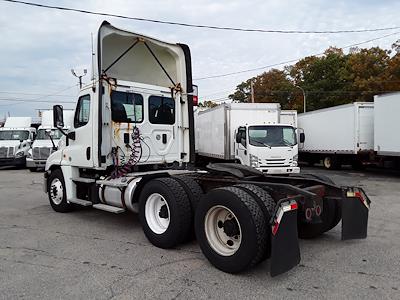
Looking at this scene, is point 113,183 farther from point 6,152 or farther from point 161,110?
point 6,152

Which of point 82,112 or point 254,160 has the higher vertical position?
point 82,112

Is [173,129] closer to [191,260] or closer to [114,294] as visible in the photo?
[191,260]

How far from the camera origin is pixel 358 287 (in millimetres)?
4000

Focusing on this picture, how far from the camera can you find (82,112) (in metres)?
7.33

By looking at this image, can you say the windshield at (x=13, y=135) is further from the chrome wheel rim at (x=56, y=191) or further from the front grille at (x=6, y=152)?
the chrome wheel rim at (x=56, y=191)

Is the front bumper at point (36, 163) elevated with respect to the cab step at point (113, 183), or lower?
lower

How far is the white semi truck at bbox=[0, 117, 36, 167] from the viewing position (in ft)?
70.3

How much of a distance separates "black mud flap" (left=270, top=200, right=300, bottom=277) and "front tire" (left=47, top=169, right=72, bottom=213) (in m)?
5.34

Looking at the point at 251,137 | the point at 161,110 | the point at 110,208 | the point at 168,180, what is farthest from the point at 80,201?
the point at 251,137

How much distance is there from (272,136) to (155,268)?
29.8 feet

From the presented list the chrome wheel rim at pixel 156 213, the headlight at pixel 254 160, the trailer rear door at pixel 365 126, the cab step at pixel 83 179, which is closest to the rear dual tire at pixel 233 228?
the chrome wheel rim at pixel 156 213

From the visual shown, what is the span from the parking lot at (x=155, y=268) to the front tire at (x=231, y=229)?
210 mm

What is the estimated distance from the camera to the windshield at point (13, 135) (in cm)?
2252

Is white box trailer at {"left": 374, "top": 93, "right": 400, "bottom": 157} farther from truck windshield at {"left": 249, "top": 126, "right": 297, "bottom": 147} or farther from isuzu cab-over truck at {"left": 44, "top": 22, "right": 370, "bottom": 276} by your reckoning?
isuzu cab-over truck at {"left": 44, "top": 22, "right": 370, "bottom": 276}
